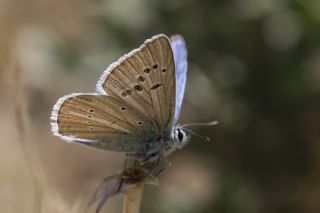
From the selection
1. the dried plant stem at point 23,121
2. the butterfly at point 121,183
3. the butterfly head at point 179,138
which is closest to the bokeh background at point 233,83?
the butterfly head at point 179,138

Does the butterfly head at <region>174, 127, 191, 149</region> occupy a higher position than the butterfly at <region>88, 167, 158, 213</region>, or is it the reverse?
the butterfly at <region>88, 167, 158, 213</region>

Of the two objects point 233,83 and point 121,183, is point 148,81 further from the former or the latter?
point 233,83

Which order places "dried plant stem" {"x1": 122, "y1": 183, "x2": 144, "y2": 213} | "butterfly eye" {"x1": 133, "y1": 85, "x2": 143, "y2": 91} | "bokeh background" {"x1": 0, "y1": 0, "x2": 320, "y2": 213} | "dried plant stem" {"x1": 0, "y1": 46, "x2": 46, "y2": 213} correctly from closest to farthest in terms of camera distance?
"dried plant stem" {"x1": 122, "y1": 183, "x2": 144, "y2": 213}
"dried plant stem" {"x1": 0, "y1": 46, "x2": 46, "y2": 213}
"butterfly eye" {"x1": 133, "y1": 85, "x2": 143, "y2": 91}
"bokeh background" {"x1": 0, "y1": 0, "x2": 320, "y2": 213}

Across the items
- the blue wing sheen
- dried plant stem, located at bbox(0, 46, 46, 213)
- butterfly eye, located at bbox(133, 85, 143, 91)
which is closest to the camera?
dried plant stem, located at bbox(0, 46, 46, 213)

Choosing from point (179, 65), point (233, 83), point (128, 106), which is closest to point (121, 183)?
point (128, 106)

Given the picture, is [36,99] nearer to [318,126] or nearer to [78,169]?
[78,169]

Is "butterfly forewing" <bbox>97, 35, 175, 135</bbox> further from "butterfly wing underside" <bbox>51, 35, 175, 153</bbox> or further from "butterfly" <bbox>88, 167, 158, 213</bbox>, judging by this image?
"butterfly" <bbox>88, 167, 158, 213</bbox>

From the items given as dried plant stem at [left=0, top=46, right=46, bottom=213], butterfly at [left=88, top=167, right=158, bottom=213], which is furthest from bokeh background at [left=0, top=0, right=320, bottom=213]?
butterfly at [left=88, top=167, right=158, bottom=213]

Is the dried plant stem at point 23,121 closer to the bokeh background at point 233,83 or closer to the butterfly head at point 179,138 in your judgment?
the butterfly head at point 179,138
